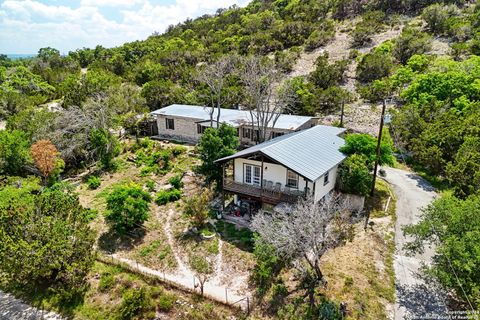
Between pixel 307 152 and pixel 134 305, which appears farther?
pixel 307 152

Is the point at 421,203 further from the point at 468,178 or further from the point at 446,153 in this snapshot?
the point at 446,153

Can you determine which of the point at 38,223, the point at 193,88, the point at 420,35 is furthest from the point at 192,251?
the point at 420,35

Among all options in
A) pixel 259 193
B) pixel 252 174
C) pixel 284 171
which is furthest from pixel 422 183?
pixel 259 193

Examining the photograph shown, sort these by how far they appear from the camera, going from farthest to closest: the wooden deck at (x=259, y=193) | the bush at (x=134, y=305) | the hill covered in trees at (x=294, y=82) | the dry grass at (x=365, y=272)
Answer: the hill covered in trees at (x=294, y=82), the wooden deck at (x=259, y=193), the bush at (x=134, y=305), the dry grass at (x=365, y=272)

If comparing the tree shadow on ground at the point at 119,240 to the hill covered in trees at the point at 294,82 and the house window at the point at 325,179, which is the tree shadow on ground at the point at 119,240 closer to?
the hill covered in trees at the point at 294,82

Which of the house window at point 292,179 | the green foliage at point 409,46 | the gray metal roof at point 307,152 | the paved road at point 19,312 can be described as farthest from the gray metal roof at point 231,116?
the green foliage at point 409,46

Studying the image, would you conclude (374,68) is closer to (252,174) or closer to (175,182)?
(252,174)
